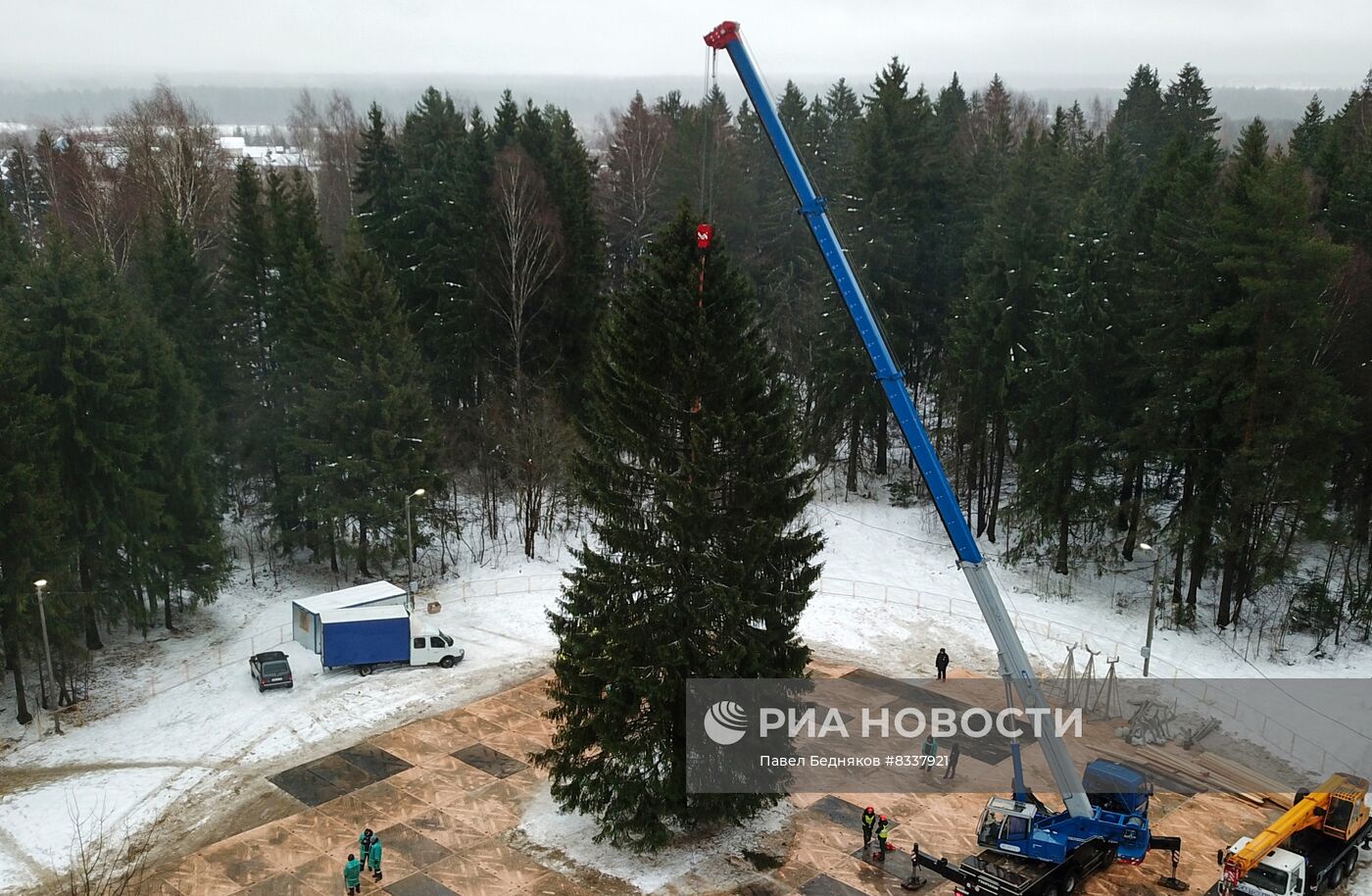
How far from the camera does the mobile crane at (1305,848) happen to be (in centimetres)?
2008

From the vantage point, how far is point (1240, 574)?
3541 centimetres

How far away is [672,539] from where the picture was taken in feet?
71.7

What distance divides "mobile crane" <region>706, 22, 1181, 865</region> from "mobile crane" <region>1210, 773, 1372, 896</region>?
1.48 metres

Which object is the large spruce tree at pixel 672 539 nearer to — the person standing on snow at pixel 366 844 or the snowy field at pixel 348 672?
the person standing on snow at pixel 366 844

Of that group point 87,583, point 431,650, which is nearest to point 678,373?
point 431,650

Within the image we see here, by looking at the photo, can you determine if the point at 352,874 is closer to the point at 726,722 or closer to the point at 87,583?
the point at 726,722

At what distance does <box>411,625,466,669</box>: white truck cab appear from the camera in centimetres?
3247

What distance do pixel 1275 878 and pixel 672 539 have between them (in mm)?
13269

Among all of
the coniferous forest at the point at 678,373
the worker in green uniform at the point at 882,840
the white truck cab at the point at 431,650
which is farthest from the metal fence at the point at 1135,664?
the white truck cab at the point at 431,650

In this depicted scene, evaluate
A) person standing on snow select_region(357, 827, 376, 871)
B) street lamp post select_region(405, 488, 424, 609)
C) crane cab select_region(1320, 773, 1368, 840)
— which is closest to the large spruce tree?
person standing on snow select_region(357, 827, 376, 871)

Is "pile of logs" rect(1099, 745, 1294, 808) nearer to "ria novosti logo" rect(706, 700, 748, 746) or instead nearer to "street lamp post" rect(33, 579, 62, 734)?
"ria novosti logo" rect(706, 700, 748, 746)

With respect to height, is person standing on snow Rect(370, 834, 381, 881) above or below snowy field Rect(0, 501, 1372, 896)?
above

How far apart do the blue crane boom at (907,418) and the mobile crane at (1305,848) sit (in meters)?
2.93

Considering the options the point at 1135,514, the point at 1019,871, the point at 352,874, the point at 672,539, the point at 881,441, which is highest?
the point at 672,539
